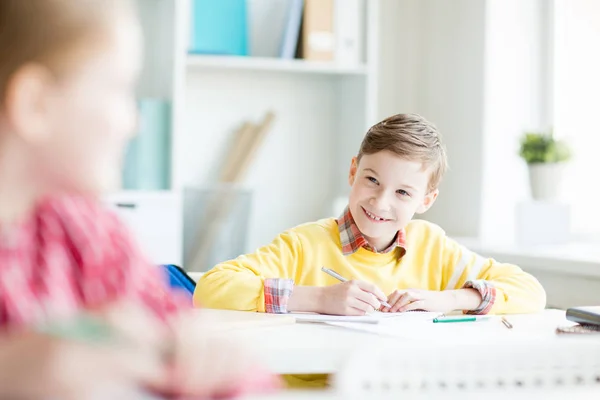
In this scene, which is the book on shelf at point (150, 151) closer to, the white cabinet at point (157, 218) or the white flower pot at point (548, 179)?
the white cabinet at point (157, 218)

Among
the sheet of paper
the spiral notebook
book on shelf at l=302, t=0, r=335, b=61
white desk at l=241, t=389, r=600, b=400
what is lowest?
the sheet of paper

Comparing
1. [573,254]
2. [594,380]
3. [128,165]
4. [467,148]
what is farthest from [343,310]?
[467,148]

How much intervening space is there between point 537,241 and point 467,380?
218 centimetres

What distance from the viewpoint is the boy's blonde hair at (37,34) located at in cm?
67

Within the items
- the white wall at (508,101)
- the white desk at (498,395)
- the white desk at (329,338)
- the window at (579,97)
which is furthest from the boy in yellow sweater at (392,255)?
the window at (579,97)

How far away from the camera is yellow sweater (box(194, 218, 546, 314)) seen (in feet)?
6.08

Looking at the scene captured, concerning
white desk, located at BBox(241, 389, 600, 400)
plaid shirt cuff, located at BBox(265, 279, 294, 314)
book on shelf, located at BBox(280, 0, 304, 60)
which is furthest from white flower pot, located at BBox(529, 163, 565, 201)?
white desk, located at BBox(241, 389, 600, 400)

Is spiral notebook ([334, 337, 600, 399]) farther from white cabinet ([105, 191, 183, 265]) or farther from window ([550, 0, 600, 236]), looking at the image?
window ([550, 0, 600, 236])

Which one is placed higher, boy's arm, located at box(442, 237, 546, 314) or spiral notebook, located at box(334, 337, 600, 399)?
spiral notebook, located at box(334, 337, 600, 399)

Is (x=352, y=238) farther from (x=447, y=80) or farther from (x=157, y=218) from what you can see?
(x=447, y=80)

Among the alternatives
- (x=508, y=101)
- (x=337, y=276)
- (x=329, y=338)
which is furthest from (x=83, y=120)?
(x=508, y=101)

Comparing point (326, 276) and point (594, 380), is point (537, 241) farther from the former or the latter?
point (594, 380)

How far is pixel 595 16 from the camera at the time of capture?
130 inches

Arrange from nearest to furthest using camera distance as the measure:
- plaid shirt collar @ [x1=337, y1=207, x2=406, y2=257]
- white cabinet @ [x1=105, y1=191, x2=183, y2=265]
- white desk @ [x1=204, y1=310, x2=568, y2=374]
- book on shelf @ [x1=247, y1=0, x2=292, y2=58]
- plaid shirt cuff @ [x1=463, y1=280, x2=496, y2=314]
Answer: white desk @ [x1=204, y1=310, x2=568, y2=374] → plaid shirt cuff @ [x1=463, y1=280, x2=496, y2=314] → plaid shirt collar @ [x1=337, y1=207, x2=406, y2=257] → white cabinet @ [x1=105, y1=191, x2=183, y2=265] → book on shelf @ [x1=247, y1=0, x2=292, y2=58]
